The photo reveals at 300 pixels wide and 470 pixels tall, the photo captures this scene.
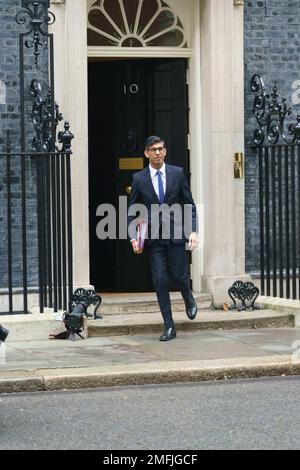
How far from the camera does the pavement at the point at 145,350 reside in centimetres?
972

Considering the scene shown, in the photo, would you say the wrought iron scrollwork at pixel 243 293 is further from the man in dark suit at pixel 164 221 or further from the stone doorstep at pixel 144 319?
the man in dark suit at pixel 164 221

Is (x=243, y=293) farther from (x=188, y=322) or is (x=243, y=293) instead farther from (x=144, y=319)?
(x=144, y=319)

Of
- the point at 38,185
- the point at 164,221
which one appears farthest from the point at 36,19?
the point at 164,221

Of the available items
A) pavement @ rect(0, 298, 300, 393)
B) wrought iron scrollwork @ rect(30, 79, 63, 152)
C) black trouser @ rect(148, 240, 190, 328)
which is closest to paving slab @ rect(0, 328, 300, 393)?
pavement @ rect(0, 298, 300, 393)

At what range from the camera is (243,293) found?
1313 cm

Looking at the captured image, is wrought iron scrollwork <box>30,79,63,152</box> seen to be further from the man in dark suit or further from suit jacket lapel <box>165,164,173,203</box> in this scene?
suit jacket lapel <box>165,164,173,203</box>

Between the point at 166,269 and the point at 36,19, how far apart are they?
113 inches

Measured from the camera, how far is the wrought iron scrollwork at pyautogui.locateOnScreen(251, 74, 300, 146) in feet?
42.4

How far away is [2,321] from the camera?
37.7ft

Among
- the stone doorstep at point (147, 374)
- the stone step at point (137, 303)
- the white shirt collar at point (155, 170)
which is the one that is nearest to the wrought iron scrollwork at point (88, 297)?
the stone step at point (137, 303)

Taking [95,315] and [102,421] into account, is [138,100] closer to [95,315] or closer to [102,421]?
[95,315]

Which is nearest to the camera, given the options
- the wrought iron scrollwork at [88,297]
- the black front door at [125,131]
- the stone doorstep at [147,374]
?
the stone doorstep at [147,374]

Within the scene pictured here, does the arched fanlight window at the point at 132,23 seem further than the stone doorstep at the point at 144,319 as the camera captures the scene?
Yes

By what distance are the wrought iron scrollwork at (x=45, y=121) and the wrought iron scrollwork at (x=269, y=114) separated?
242 centimetres
